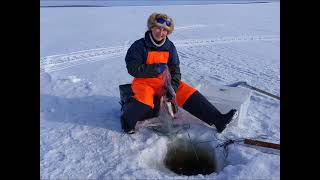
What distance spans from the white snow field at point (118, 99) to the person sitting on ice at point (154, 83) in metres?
0.15

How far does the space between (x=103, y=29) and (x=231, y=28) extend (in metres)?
3.28

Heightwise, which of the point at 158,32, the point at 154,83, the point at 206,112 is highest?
the point at 158,32

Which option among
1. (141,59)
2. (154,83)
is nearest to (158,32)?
(141,59)

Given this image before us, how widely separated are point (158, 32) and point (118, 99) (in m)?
1.32

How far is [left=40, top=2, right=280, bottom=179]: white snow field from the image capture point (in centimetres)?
310

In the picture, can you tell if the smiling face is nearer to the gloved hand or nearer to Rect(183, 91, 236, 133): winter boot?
the gloved hand

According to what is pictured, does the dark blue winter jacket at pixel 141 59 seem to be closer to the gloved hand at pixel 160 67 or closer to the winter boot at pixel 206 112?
the gloved hand at pixel 160 67

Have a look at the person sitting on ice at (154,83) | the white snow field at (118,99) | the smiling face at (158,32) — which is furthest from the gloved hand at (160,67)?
the white snow field at (118,99)

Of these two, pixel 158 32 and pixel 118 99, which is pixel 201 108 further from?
pixel 118 99

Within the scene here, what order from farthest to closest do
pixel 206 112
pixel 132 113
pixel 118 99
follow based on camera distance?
pixel 118 99, pixel 206 112, pixel 132 113

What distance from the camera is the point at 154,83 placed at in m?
3.69

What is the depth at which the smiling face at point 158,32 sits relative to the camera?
355cm
